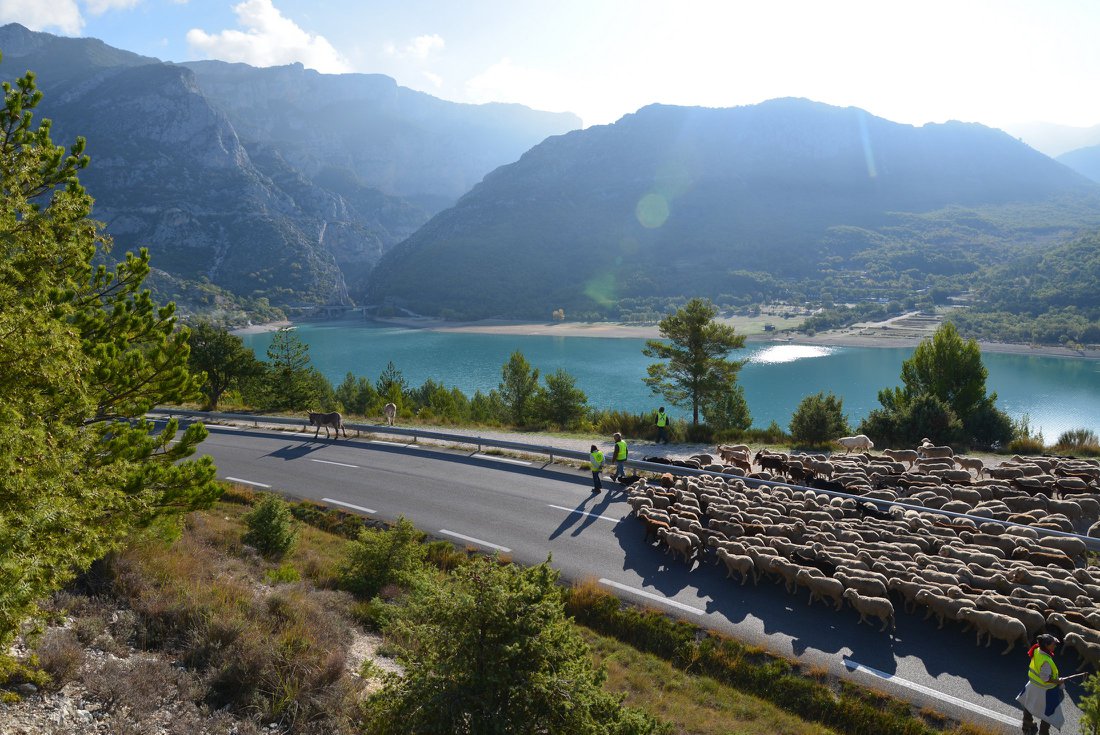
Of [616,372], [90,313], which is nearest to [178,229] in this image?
[616,372]

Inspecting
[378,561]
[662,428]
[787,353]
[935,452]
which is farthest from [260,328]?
[935,452]

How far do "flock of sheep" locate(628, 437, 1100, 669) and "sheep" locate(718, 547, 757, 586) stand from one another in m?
0.03

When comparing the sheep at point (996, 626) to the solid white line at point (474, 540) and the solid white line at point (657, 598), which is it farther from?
the solid white line at point (474, 540)

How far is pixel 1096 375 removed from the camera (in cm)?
8575

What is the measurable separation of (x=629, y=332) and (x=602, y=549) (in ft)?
438

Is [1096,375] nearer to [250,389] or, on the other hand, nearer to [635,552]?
[635,552]

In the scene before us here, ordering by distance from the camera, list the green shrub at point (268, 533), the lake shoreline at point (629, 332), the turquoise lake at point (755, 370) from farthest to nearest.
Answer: the lake shoreline at point (629, 332) → the turquoise lake at point (755, 370) → the green shrub at point (268, 533)

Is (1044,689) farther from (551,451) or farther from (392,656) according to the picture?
(551,451)

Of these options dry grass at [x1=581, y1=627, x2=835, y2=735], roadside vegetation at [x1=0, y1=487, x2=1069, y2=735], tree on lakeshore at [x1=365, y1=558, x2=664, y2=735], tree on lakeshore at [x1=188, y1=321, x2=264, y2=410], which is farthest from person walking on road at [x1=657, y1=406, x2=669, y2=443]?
tree on lakeshore at [x1=188, y1=321, x2=264, y2=410]

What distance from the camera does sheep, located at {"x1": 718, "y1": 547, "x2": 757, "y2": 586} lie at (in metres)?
11.4

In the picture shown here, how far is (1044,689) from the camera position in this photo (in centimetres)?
677

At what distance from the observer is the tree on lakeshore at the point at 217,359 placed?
113 ft

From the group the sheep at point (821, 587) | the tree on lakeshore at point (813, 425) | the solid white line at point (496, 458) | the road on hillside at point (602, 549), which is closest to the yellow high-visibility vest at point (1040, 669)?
the road on hillside at point (602, 549)

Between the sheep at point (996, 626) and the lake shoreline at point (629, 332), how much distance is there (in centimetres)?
9576
